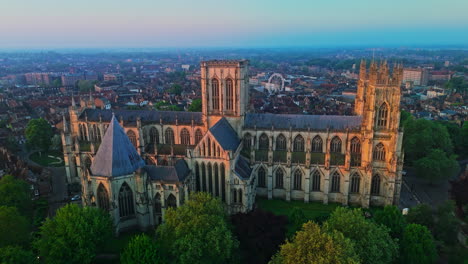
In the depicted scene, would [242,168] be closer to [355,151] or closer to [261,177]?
[261,177]

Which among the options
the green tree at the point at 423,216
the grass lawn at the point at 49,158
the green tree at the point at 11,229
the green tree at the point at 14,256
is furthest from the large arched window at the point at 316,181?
the grass lawn at the point at 49,158

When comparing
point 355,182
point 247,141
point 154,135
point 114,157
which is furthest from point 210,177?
point 355,182

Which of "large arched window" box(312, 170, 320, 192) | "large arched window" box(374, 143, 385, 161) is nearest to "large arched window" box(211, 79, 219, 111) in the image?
"large arched window" box(312, 170, 320, 192)

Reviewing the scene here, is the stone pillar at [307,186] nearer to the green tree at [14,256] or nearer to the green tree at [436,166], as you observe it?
the green tree at [436,166]

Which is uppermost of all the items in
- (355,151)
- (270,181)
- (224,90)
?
(224,90)

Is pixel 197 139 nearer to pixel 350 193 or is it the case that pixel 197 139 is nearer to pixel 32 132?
pixel 350 193

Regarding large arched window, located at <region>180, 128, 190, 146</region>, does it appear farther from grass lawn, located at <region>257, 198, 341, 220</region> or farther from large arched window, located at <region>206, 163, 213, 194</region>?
grass lawn, located at <region>257, 198, 341, 220</region>

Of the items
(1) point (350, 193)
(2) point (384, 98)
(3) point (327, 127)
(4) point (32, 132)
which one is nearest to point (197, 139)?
(3) point (327, 127)
